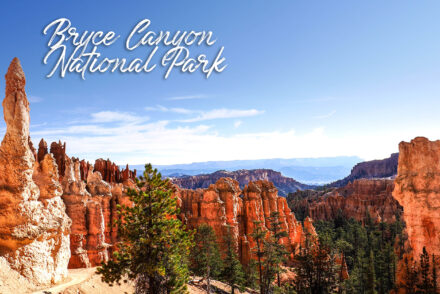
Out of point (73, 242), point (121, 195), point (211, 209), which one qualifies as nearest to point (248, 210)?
point (211, 209)

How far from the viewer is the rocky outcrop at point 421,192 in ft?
88.4

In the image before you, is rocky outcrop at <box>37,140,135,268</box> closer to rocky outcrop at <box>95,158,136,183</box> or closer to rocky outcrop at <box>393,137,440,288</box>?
rocky outcrop at <box>95,158,136,183</box>

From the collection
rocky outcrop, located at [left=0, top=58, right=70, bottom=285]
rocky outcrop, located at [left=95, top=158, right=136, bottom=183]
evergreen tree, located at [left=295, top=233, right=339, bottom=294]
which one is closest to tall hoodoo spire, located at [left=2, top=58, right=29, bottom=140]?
rocky outcrop, located at [left=0, top=58, right=70, bottom=285]

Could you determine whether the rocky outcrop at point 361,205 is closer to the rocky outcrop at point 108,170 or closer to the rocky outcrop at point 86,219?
the rocky outcrop at point 108,170

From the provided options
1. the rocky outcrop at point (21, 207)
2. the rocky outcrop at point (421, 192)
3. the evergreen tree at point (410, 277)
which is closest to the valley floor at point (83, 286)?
the rocky outcrop at point (21, 207)

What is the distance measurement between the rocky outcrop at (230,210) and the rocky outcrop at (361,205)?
137ft

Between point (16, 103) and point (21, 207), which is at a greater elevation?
point (16, 103)

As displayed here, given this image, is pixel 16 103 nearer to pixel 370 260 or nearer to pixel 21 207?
pixel 21 207

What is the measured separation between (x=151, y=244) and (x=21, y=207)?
7.21 meters

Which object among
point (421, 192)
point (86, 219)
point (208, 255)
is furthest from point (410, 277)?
point (86, 219)

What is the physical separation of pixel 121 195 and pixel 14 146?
68.1 ft

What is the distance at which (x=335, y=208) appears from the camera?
4163 inches

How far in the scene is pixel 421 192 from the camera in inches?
1085

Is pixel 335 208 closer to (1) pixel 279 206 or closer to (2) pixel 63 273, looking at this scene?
(1) pixel 279 206
